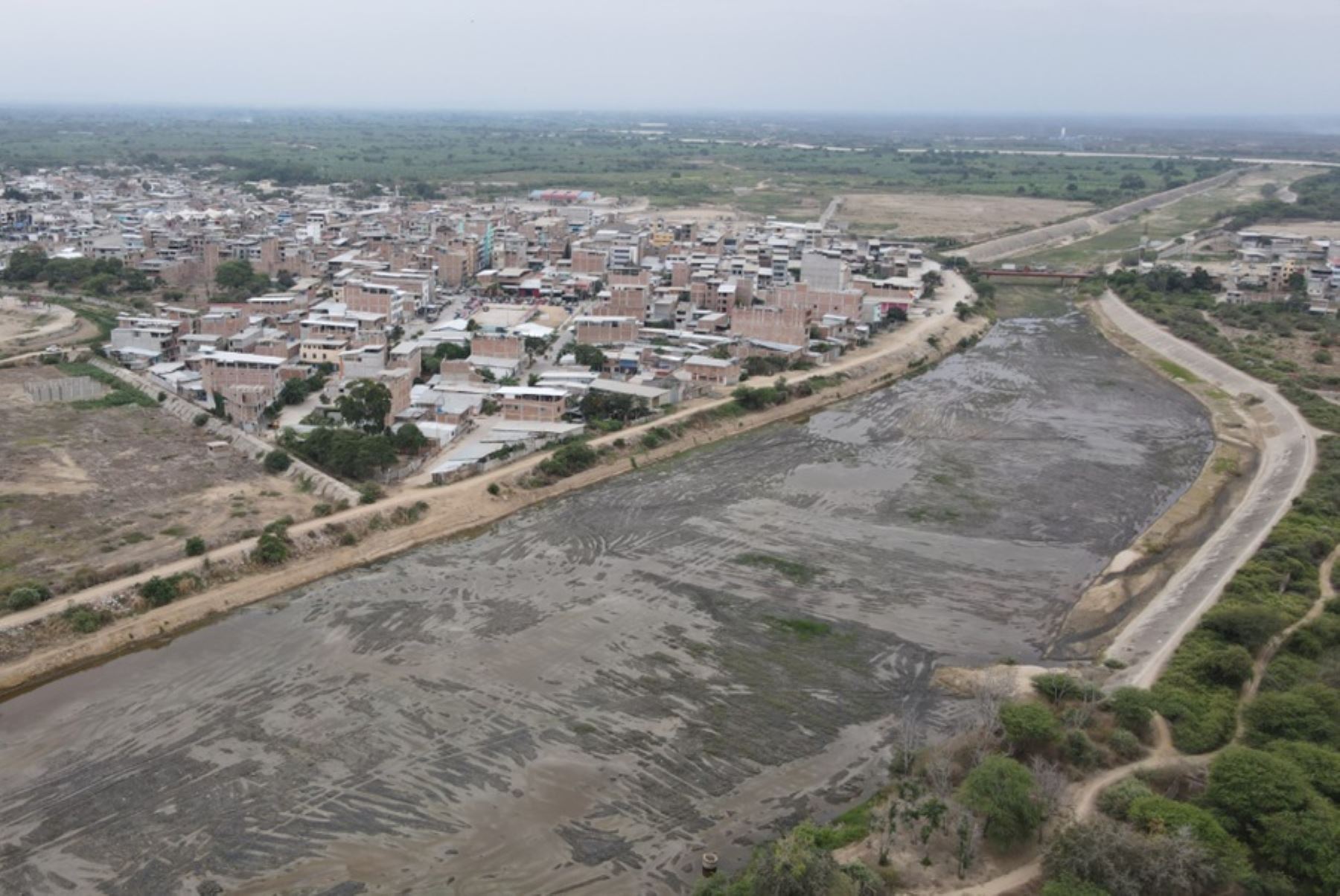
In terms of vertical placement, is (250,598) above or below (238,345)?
below

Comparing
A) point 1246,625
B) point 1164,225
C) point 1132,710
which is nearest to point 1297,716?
point 1132,710

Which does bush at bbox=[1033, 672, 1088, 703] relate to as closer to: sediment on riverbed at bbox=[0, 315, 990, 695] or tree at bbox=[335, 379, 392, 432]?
sediment on riverbed at bbox=[0, 315, 990, 695]

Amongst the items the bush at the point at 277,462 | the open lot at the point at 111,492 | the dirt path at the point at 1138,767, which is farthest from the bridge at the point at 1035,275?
the open lot at the point at 111,492

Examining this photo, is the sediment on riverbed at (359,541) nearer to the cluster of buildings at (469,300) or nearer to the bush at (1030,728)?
the cluster of buildings at (469,300)

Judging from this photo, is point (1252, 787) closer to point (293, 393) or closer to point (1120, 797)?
point (1120, 797)

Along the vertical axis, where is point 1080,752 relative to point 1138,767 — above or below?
above

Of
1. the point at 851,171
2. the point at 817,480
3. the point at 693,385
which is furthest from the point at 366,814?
the point at 851,171

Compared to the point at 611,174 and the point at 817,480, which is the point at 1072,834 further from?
the point at 611,174
